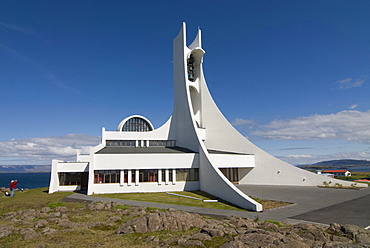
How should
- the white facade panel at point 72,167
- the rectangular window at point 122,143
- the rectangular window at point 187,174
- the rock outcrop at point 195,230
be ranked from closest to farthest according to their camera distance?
the rock outcrop at point 195,230 → the white facade panel at point 72,167 → the rectangular window at point 187,174 → the rectangular window at point 122,143

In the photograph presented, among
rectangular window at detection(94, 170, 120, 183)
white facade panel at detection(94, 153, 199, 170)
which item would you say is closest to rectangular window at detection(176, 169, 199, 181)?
white facade panel at detection(94, 153, 199, 170)

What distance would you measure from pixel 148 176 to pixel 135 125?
1089 centimetres

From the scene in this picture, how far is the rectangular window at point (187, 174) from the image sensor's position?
76.2 ft

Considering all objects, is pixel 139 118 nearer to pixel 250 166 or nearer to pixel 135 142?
pixel 135 142

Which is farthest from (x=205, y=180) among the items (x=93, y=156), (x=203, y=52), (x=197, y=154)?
(x=203, y=52)

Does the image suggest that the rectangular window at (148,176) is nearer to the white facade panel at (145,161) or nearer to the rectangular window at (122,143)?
the white facade panel at (145,161)

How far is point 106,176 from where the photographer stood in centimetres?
2206

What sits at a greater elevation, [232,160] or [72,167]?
[232,160]

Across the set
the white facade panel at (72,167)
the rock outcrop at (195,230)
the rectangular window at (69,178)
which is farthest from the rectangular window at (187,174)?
the rock outcrop at (195,230)

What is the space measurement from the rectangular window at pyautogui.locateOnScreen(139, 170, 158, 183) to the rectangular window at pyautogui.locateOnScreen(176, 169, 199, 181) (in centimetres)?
218

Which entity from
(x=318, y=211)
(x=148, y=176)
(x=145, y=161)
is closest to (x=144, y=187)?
(x=148, y=176)

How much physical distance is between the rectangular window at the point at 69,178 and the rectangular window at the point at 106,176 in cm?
343

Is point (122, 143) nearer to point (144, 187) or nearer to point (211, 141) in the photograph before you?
point (144, 187)

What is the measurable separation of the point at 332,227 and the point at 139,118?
2661cm
